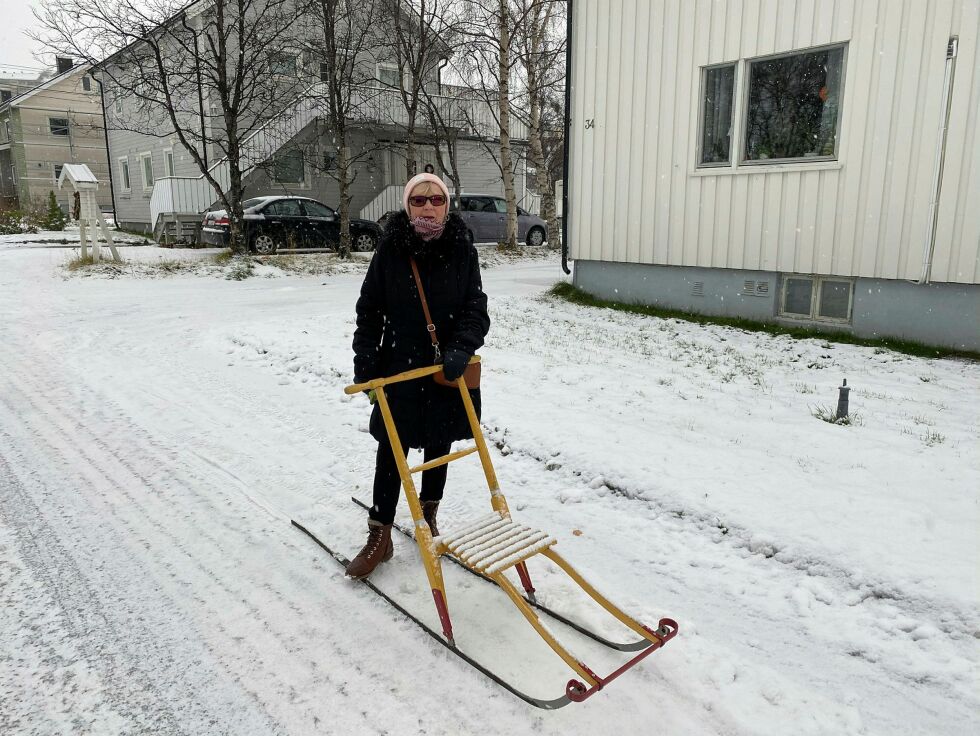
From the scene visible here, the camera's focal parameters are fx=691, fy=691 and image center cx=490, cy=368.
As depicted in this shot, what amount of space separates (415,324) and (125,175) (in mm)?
28858

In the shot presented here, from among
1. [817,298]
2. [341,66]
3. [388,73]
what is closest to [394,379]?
[817,298]

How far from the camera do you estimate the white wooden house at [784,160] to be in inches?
272

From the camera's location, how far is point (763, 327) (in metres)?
8.33

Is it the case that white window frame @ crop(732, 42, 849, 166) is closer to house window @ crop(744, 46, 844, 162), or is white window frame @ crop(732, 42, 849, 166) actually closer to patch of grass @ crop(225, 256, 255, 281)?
house window @ crop(744, 46, 844, 162)

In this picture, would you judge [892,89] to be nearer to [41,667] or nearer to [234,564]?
[234,564]

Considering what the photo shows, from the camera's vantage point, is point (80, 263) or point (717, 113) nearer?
point (717, 113)

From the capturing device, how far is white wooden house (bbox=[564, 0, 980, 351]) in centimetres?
690

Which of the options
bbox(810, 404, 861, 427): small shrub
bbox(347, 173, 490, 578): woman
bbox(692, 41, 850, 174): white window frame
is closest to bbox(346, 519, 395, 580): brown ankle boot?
bbox(347, 173, 490, 578): woman

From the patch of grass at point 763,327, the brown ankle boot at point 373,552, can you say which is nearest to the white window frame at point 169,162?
the patch of grass at point 763,327

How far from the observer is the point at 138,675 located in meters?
2.49

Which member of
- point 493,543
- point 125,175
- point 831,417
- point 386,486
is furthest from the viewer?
point 125,175

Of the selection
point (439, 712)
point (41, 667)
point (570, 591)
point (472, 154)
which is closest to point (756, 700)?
point (570, 591)

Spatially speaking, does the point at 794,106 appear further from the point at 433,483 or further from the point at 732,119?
the point at 433,483

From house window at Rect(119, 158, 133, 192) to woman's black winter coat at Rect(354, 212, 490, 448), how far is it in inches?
1096
